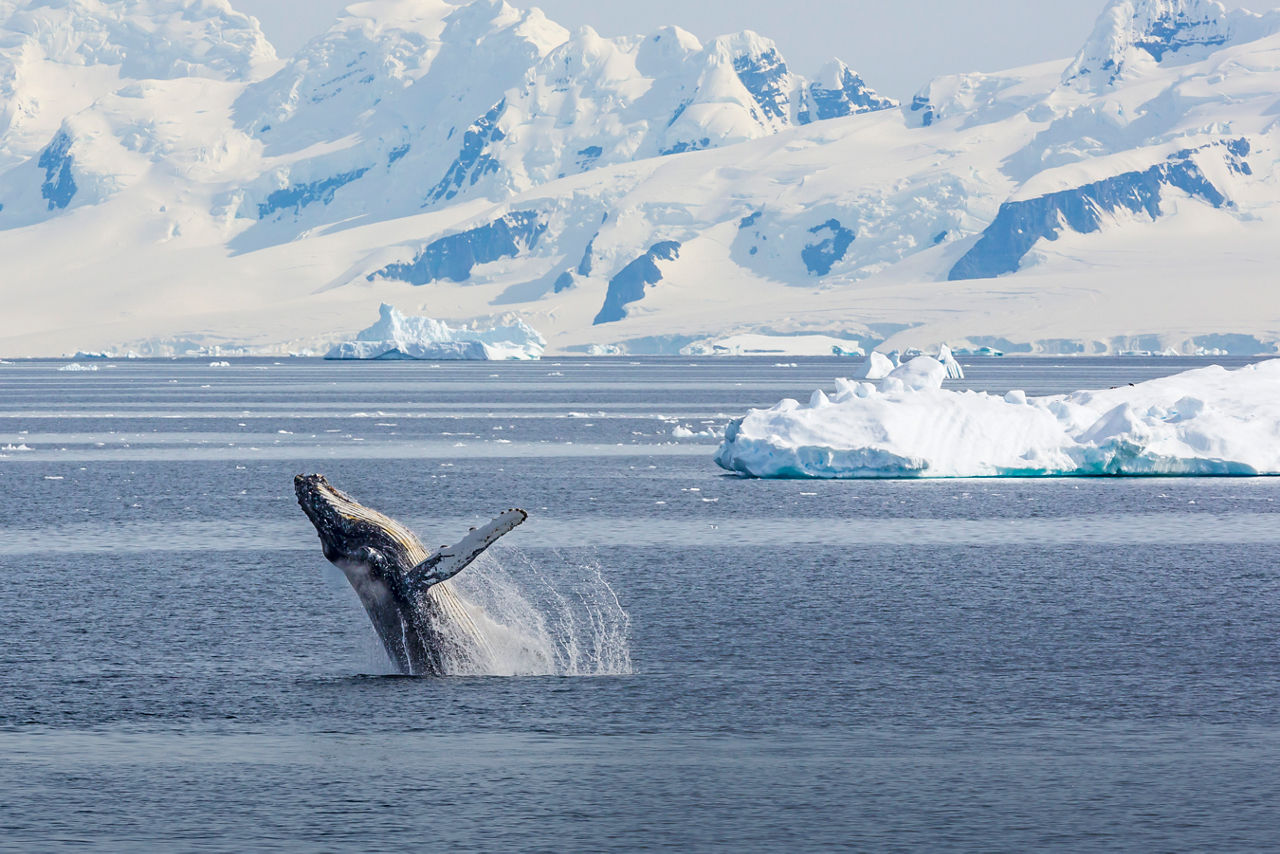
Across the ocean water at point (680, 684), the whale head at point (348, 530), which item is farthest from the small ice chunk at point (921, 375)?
the whale head at point (348, 530)

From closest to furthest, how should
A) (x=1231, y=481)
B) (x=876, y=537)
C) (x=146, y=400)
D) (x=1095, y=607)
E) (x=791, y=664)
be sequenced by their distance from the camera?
(x=791, y=664), (x=1095, y=607), (x=876, y=537), (x=1231, y=481), (x=146, y=400)

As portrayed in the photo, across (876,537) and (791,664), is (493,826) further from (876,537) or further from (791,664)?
(876,537)

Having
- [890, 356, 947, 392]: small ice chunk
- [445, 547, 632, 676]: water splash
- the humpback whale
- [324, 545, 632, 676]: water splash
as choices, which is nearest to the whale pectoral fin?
the humpback whale

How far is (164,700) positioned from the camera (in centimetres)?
1988

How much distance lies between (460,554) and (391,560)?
3.48 feet

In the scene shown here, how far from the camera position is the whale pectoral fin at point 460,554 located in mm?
17938

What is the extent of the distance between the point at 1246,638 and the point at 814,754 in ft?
28.9

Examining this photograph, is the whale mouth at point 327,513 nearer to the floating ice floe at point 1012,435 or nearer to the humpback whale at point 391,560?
the humpback whale at point 391,560

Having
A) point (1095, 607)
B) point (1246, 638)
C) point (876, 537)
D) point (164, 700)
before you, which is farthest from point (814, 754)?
point (876, 537)

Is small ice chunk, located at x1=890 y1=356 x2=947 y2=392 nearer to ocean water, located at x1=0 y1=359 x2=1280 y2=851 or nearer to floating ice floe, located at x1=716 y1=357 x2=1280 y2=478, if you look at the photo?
floating ice floe, located at x1=716 y1=357 x2=1280 y2=478

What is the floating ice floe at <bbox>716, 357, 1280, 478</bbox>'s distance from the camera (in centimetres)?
5025

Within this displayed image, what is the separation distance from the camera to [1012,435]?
168 feet

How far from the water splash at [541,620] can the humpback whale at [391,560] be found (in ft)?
2.21

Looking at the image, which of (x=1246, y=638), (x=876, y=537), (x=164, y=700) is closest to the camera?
(x=164, y=700)
